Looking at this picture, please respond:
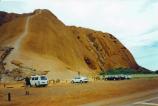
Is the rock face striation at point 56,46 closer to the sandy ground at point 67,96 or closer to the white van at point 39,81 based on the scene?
the white van at point 39,81

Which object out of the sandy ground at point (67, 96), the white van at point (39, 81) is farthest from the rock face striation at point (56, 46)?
the sandy ground at point (67, 96)

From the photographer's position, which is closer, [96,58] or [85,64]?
[85,64]

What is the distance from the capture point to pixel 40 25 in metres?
139

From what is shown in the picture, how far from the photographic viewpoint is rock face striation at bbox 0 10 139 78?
111 m

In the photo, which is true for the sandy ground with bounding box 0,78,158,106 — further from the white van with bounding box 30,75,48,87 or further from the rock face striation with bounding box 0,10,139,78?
the rock face striation with bounding box 0,10,139,78

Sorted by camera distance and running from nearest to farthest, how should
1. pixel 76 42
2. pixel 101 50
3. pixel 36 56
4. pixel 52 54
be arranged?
pixel 36 56, pixel 52 54, pixel 76 42, pixel 101 50

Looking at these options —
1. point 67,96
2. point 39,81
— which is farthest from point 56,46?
point 67,96

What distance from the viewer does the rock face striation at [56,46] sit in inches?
4375

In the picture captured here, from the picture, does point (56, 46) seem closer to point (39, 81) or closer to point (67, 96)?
point (39, 81)

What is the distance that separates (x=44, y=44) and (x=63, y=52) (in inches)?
290

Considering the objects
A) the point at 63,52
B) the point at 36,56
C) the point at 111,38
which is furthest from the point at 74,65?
the point at 111,38

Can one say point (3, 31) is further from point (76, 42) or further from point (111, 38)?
point (111, 38)

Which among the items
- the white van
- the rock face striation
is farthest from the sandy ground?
the rock face striation

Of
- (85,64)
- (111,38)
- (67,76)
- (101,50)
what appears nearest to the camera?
(67,76)
